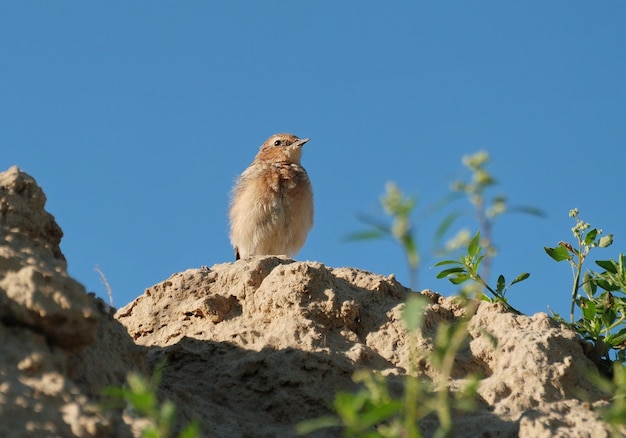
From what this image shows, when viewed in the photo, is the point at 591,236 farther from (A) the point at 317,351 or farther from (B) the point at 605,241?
(A) the point at 317,351

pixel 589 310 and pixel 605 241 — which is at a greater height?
pixel 605 241

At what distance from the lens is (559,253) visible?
5.68 m

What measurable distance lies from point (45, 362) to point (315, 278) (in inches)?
79.4

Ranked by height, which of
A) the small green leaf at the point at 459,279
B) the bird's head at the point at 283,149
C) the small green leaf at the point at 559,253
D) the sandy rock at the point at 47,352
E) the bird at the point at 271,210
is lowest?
the sandy rock at the point at 47,352

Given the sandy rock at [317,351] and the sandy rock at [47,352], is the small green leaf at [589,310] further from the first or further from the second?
the sandy rock at [47,352]

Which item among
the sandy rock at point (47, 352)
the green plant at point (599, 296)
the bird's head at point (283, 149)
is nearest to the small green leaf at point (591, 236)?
the green plant at point (599, 296)

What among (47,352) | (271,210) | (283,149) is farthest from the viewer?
(283,149)

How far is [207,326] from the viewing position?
503 cm

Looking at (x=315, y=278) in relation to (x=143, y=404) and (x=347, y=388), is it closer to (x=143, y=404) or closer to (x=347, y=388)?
(x=347, y=388)

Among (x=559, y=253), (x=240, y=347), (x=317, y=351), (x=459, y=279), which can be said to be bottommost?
(x=317, y=351)

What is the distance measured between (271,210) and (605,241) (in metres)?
5.96

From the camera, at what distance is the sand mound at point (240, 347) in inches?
122

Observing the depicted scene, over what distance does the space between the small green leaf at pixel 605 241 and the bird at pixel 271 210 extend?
19.3ft

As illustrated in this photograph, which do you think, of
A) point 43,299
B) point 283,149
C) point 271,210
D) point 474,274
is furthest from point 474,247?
point 283,149
